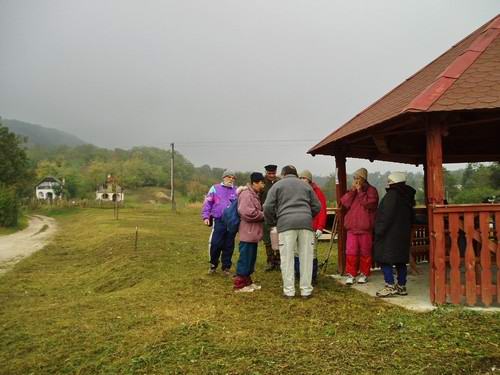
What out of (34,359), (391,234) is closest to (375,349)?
(391,234)

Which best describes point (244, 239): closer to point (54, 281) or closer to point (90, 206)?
point (54, 281)

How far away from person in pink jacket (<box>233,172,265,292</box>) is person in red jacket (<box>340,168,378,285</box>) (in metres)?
1.43

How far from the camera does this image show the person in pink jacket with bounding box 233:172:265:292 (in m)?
6.66

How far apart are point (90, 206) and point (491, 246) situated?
50600mm

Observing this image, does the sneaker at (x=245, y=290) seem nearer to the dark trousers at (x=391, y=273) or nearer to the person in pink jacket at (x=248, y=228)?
the person in pink jacket at (x=248, y=228)

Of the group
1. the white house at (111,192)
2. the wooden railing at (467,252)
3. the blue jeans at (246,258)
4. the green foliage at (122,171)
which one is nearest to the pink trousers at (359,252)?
the wooden railing at (467,252)

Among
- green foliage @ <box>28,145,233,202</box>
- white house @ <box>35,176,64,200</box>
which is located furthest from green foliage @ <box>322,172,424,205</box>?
white house @ <box>35,176,64,200</box>

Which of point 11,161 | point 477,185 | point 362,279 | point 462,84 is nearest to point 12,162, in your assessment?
point 11,161

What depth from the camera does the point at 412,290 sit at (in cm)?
657

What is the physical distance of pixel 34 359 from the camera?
14.8 feet

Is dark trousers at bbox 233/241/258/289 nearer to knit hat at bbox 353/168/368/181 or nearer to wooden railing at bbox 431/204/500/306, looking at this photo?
knit hat at bbox 353/168/368/181

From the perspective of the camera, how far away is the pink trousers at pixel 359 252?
6.85 meters

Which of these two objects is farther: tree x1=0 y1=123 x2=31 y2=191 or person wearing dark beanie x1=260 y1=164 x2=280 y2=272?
tree x1=0 y1=123 x2=31 y2=191

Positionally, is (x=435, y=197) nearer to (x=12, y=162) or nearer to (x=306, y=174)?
(x=306, y=174)
